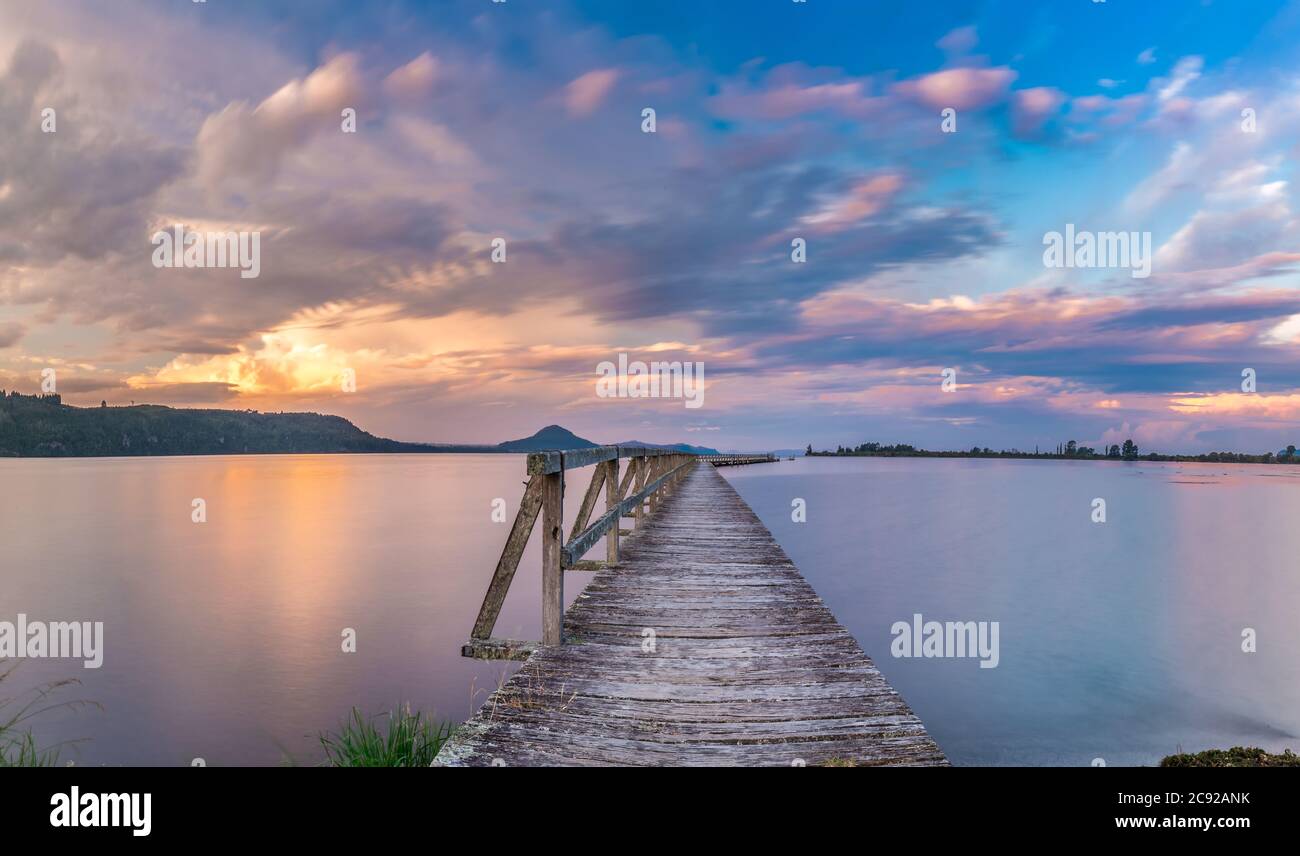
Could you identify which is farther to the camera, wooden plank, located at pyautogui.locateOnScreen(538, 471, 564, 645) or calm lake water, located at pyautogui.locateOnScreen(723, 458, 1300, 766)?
calm lake water, located at pyautogui.locateOnScreen(723, 458, 1300, 766)

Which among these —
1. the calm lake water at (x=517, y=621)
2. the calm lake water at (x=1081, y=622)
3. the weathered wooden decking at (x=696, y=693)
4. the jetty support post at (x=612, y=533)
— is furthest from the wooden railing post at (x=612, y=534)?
the calm lake water at (x=1081, y=622)

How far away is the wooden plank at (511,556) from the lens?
17.6ft

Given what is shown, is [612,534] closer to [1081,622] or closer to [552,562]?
[552,562]

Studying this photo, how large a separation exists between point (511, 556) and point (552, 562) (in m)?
0.34

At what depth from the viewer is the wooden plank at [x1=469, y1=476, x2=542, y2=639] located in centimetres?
538

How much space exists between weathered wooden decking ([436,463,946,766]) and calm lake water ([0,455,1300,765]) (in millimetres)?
2073

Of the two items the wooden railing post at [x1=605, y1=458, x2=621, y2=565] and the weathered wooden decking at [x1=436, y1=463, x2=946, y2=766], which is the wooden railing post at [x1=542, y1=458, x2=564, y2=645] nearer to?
the weathered wooden decking at [x1=436, y1=463, x2=946, y2=766]

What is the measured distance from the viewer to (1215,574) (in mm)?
23109

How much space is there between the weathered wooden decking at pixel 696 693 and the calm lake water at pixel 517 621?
2073 mm

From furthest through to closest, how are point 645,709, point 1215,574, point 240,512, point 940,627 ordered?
point 240,512, point 1215,574, point 940,627, point 645,709

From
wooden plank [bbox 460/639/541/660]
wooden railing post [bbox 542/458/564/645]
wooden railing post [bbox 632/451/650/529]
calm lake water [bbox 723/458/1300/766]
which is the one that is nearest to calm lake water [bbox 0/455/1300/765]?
calm lake water [bbox 723/458/1300/766]
